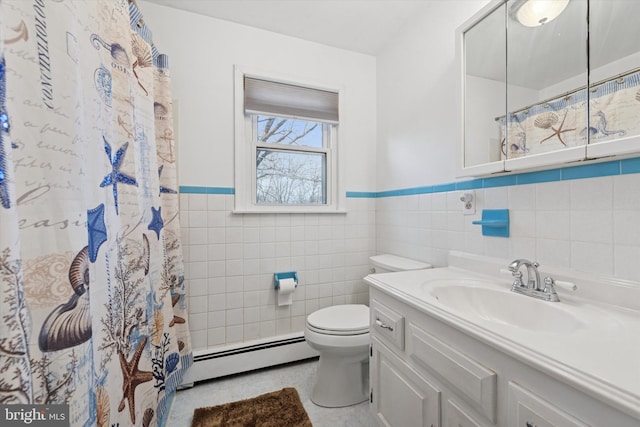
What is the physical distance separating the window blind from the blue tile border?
2.11 feet

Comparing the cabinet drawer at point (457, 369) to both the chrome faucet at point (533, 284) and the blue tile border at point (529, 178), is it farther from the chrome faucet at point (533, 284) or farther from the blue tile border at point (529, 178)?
the blue tile border at point (529, 178)

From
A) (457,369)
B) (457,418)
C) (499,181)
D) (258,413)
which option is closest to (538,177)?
(499,181)

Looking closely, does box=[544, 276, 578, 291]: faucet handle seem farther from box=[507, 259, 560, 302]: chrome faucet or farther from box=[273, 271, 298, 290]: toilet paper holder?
box=[273, 271, 298, 290]: toilet paper holder

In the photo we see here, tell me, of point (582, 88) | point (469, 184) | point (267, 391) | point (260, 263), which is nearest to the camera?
point (582, 88)

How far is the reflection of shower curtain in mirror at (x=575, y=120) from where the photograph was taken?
2.48 ft

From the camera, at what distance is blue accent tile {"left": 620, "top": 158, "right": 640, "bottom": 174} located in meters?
0.78

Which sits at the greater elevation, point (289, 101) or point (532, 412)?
point (289, 101)

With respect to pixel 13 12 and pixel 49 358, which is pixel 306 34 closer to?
pixel 13 12

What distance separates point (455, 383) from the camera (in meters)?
0.74

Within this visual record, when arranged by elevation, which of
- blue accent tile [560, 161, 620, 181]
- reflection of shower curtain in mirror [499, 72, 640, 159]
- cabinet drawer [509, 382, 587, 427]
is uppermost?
reflection of shower curtain in mirror [499, 72, 640, 159]

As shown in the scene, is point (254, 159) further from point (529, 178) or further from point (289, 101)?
point (529, 178)

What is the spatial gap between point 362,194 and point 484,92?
114 cm

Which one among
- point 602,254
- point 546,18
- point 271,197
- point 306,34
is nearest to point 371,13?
point 306,34

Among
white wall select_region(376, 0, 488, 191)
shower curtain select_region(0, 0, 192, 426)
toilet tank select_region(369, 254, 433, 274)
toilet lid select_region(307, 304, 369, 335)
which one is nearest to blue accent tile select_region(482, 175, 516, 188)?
white wall select_region(376, 0, 488, 191)
